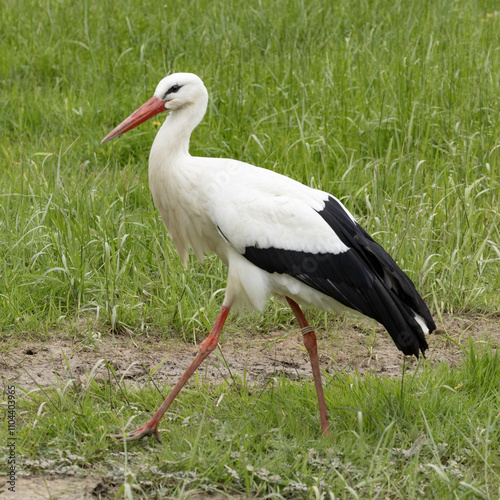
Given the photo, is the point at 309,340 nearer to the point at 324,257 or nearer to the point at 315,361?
the point at 315,361

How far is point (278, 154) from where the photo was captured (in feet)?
17.9

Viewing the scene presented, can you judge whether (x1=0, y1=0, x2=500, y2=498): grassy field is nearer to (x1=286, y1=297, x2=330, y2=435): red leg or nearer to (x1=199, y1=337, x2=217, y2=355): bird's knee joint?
(x1=286, y1=297, x2=330, y2=435): red leg

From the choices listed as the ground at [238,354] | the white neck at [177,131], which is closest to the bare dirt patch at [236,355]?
the ground at [238,354]

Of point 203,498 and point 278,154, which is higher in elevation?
point 278,154

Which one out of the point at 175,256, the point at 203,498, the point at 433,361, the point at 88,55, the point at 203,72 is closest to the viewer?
the point at 203,498

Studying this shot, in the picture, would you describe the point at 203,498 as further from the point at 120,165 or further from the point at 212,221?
the point at 120,165

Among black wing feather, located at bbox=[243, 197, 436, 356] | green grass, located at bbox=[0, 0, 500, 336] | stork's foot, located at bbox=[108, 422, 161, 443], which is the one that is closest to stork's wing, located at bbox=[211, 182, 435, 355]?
black wing feather, located at bbox=[243, 197, 436, 356]

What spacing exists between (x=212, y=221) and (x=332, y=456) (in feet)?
3.52

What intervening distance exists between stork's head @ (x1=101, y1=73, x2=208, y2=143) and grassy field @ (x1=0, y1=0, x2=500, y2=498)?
3.07 ft

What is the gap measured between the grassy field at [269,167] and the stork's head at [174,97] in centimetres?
93

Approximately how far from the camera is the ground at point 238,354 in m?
3.89

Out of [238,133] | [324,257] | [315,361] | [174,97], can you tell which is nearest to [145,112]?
[174,97]

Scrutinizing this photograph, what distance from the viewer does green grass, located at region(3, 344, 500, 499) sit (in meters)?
2.96

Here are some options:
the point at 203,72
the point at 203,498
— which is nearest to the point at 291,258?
the point at 203,498
